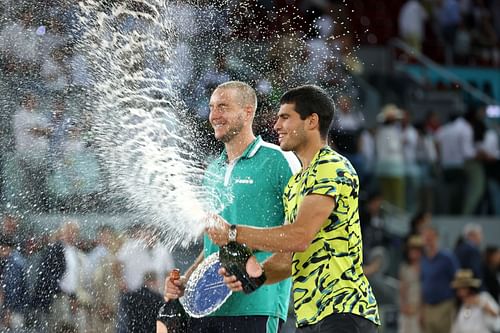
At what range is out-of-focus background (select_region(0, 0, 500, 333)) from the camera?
9.66 metres

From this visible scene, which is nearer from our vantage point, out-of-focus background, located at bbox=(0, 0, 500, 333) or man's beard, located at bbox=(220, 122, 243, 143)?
man's beard, located at bbox=(220, 122, 243, 143)

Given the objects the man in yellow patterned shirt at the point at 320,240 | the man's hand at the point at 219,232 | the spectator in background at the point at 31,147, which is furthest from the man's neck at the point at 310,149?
the spectator in background at the point at 31,147

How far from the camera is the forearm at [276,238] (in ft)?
19.5

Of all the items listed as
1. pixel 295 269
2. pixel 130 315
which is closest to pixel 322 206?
pixel 295 269

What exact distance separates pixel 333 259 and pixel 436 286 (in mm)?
7667

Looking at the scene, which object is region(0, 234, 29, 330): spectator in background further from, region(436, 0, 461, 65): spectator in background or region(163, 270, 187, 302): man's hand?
region(436, 0, 461, 65): spectator in background

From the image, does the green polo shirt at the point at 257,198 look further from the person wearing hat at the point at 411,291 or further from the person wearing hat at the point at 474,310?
the person wearing hat at the point at 411,291

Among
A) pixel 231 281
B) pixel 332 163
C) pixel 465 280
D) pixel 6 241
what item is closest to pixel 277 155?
pixel 332 163

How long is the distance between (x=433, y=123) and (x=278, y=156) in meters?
9.65

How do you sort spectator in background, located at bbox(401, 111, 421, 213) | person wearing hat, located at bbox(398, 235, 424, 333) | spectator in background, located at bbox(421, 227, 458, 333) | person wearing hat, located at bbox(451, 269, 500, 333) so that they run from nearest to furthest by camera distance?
person wearing hat, located at bbox(451, 269, 500, 333)
spectator in background, located at bbox(421, 227, 458, 333)
person wearing hat, located at bbox(398, 235, 424, 333)
spectator in background, located at bbox(401, 111, 421, 213)

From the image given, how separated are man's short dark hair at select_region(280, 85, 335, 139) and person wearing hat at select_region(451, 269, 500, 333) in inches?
274

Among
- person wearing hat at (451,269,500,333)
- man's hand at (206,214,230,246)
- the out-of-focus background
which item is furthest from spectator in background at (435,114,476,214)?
man's hand at (206,214,230,246)

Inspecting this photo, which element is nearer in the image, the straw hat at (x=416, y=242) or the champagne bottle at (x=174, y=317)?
the champagne bottle at (x=174, y=317)

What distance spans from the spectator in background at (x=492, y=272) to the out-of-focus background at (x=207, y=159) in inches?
0.9
